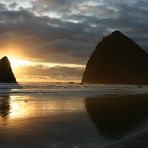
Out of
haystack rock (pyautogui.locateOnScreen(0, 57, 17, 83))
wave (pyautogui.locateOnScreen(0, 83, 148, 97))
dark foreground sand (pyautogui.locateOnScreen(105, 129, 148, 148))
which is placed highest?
haystack rock (pyautogui.locateOnScreen(0, 57, 17, 83))

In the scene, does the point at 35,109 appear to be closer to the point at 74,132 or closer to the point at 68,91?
the point at 74,132

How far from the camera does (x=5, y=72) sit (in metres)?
179

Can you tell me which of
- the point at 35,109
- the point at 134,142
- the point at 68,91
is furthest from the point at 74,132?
the point at 68,91

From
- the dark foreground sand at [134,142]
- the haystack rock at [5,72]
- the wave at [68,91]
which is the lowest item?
the wave at [68,91]

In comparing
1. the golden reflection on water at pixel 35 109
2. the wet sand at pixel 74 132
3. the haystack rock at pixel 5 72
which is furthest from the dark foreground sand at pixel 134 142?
the haystack rock at pixel 5 72

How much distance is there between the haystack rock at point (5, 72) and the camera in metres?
177

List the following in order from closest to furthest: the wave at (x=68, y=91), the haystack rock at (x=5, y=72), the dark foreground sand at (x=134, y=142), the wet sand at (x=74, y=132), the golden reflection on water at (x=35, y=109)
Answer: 1. the dark foreground sand at (x=134, y=142)
2. the wet sand at (x=74, y=132)
3. the golden reflection on water at (x=35, y=109)
4. the wave at (x=68, y=91)
5. the haystack rock at (x=5, y=72)

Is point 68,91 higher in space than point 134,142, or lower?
lower

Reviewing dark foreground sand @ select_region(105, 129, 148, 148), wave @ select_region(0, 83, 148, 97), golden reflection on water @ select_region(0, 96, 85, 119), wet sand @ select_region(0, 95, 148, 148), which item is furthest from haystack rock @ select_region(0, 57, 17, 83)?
dark foreground sand @ select_region(105, 129, 148, 148)

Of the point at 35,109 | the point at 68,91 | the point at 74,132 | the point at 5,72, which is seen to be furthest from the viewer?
the point at 5,72

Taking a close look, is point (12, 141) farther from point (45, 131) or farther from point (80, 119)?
point (80, 119)

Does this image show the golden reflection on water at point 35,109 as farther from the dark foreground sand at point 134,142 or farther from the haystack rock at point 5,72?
the haystack rock at point 5,72

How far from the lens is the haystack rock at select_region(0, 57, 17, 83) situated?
177250 mm

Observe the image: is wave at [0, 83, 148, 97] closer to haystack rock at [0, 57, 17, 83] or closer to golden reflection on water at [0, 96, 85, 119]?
golden reflection on water at [0, 96, 85, 119]
